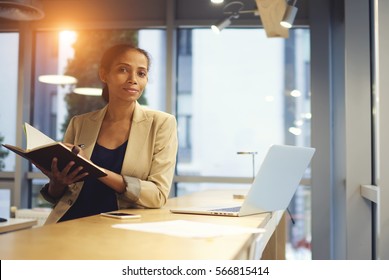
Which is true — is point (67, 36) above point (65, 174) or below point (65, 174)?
above

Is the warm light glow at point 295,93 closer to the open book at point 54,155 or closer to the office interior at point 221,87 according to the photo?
the office interior at point 221,87

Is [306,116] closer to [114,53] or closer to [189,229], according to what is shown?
[114,53]

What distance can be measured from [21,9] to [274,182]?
2929 millimetres

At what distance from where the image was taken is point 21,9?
150 inches

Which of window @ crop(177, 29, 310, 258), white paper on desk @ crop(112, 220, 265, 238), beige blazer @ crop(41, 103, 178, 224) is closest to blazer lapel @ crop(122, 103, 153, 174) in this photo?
beige blazer @ crop(41, 103, 178, 224)

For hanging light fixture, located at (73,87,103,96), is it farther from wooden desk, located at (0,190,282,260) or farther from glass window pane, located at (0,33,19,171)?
wooden desk, located at (0,190,282,260)

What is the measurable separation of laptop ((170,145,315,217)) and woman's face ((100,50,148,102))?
0.50 meters

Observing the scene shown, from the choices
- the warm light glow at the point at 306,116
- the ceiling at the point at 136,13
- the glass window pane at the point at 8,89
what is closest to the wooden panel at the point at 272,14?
the ceiling at the point at 136,13

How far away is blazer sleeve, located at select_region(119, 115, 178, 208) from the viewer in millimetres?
1781

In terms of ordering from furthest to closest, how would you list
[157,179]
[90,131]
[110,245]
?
1. [90,131]
2. [157,179]
3. [110,245]

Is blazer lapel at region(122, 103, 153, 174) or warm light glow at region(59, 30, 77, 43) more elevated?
warm light glow at region(59, 30, 77, 43)

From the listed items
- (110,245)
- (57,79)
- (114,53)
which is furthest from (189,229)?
(57,79)

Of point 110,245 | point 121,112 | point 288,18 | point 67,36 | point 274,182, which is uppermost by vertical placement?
point 67,36
